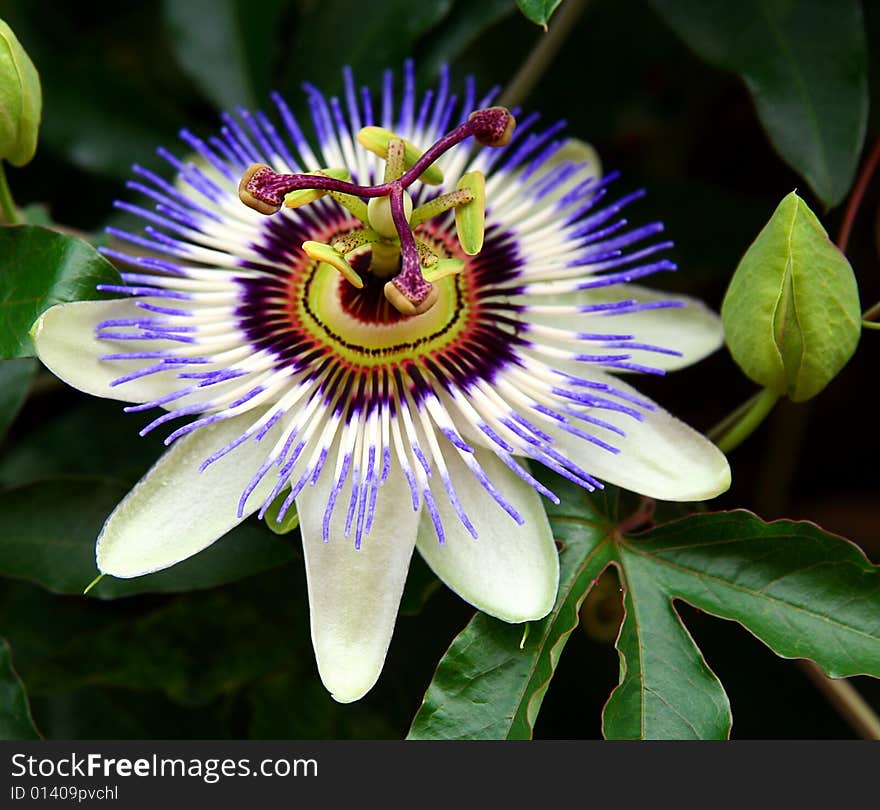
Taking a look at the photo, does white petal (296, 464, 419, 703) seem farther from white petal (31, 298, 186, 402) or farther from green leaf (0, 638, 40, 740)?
green leaf (0, 638, 40, 740)

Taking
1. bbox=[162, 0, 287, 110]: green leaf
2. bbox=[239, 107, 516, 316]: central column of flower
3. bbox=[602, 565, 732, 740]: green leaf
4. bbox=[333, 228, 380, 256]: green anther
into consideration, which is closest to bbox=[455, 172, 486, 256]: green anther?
bbox=[239, 107, 516, 316]: central column of flower

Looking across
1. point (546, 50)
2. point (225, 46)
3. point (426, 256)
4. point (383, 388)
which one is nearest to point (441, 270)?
point (426, 256)

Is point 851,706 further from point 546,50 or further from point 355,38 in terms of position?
point 355,38

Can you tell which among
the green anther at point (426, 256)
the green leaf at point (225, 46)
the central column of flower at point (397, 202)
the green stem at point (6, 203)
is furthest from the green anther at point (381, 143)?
the green leaf at point (225, 46)

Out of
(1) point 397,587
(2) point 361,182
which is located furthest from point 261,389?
(2) point 361,182

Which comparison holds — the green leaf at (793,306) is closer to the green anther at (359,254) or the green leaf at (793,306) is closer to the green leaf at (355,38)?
the green anther at (359,254)
